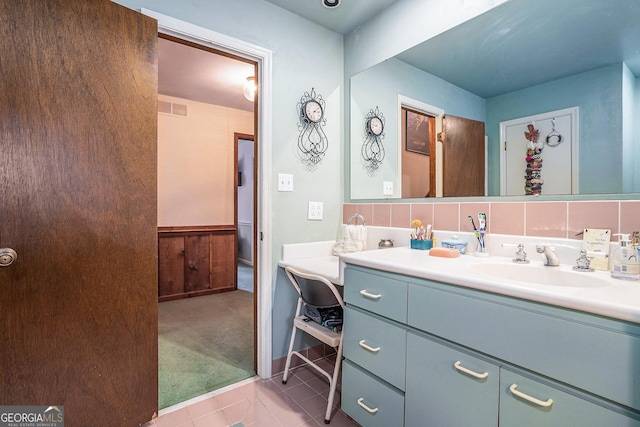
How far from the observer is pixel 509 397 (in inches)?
35.5

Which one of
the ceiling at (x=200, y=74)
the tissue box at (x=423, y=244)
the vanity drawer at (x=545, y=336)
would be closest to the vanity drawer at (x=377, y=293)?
the vanity drawer at (x=545, y=336)

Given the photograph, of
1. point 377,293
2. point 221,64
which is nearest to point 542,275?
point 377,293

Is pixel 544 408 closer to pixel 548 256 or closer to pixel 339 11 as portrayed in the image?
pixel 548 256

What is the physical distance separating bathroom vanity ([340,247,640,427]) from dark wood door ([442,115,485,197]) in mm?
404

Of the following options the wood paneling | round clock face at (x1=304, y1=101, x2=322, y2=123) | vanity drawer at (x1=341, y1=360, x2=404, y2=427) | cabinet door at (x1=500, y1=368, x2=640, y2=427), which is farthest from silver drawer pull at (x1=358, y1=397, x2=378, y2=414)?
the wood paneling

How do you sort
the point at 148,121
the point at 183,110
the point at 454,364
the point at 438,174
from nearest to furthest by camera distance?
the point at 454,364, the point at 148,121, the point at 438,174, the point at 183,110

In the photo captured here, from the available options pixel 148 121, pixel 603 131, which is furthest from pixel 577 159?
pixel 148 121

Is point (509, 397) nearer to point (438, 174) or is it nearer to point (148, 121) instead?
point (438, 174)

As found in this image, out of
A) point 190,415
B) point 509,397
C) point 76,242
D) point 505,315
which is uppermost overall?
point 76,242

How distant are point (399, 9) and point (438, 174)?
1.01 metres

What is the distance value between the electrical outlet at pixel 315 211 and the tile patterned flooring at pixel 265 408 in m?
1.01

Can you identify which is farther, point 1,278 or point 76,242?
point 76,242

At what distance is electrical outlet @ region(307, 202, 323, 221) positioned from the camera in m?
2.09

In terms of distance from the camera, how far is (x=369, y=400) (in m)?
1.34
